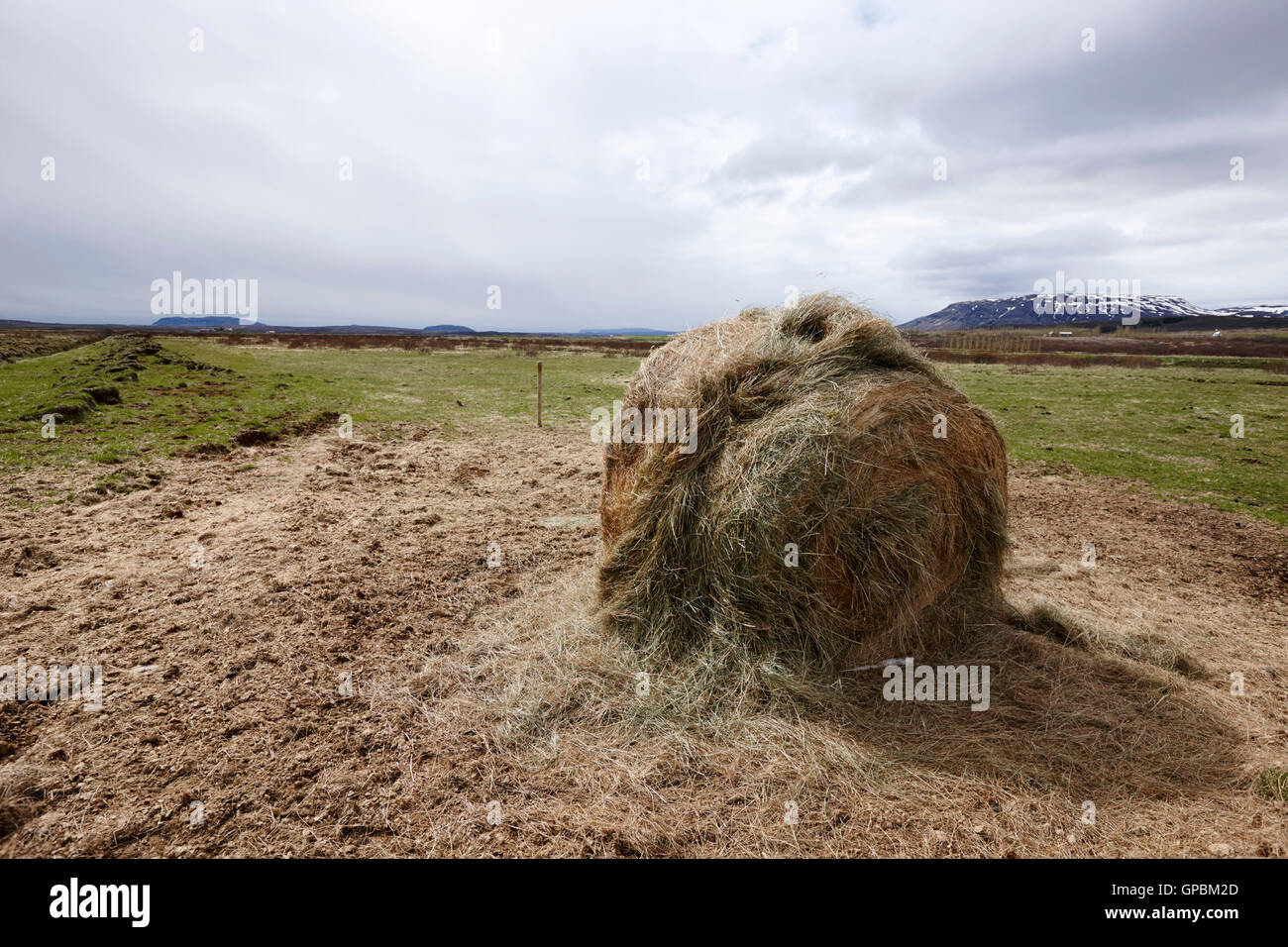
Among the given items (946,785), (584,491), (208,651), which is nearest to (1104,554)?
(946,785)

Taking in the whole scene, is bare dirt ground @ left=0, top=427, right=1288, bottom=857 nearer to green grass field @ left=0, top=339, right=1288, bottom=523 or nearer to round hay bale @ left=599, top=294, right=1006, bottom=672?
round hay bale @ left=599, top=294, right=1006, bottom=672

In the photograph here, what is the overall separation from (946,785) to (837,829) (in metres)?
0.92

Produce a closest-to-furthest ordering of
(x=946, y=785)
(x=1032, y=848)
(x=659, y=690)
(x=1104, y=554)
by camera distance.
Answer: (x=1032, y=848)
(x=946, y=785)
(x=659, y=690)
(x=1104, y=554)

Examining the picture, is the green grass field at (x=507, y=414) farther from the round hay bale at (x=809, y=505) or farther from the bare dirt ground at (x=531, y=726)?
the round hay bale at (x=809, y=505)

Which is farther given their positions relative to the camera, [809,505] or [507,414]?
[507,414]

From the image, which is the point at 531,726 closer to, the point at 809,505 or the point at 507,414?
the point at 809,505

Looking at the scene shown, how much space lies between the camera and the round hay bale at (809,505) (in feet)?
15.0

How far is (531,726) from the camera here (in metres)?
4.45

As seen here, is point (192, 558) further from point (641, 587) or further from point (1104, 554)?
point (1104, 554)

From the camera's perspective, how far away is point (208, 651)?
5156 millimetres

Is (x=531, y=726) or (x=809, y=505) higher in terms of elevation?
(x=809, y=505)

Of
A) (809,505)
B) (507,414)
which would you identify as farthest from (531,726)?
(507,414)

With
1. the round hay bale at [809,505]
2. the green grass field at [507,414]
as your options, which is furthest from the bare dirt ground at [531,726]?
the green grass field at [507,414]

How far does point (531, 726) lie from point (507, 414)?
15873 mm
